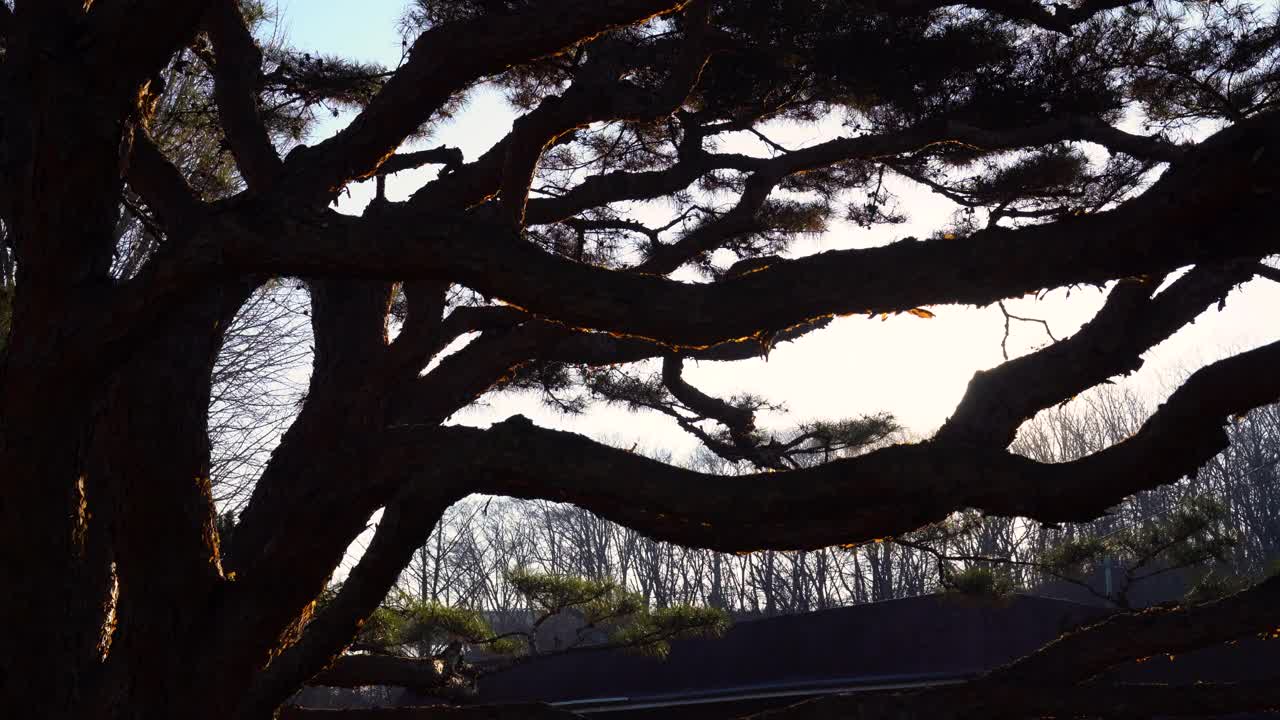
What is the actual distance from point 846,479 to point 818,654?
768 centimetres

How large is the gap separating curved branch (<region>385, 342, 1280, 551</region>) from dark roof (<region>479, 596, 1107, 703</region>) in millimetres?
6979

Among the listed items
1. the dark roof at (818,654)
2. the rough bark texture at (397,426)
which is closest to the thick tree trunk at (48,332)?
the rough bark texture at (397,426)

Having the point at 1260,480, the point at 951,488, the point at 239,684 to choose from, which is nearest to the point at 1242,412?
the point at 951,488

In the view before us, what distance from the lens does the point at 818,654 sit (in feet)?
29.9

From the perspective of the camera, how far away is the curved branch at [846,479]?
5.70 feet

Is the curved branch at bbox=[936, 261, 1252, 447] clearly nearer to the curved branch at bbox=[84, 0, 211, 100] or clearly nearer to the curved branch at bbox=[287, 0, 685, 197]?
the curved branch at bbox=[287, 0, 685, 197]

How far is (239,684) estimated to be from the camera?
2.23 meters

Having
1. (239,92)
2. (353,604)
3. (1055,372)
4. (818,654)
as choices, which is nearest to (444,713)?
A: (353,604)

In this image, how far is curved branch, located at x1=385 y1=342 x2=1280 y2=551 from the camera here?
1.74m

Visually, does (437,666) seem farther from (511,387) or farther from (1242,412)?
(1242,412)

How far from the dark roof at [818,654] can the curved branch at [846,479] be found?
6979 mm

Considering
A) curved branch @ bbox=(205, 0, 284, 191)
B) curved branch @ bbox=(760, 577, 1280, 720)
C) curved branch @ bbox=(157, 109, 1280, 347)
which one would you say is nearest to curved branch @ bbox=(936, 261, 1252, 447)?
curved branch @ bbox=(157, 109, 1280, 347)

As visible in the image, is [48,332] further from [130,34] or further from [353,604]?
[353,604]

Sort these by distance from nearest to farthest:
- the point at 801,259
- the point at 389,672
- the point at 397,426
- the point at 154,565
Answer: the point at 801,259 < the point at 397,426 < the point at 154,565 < the point at 389,672
